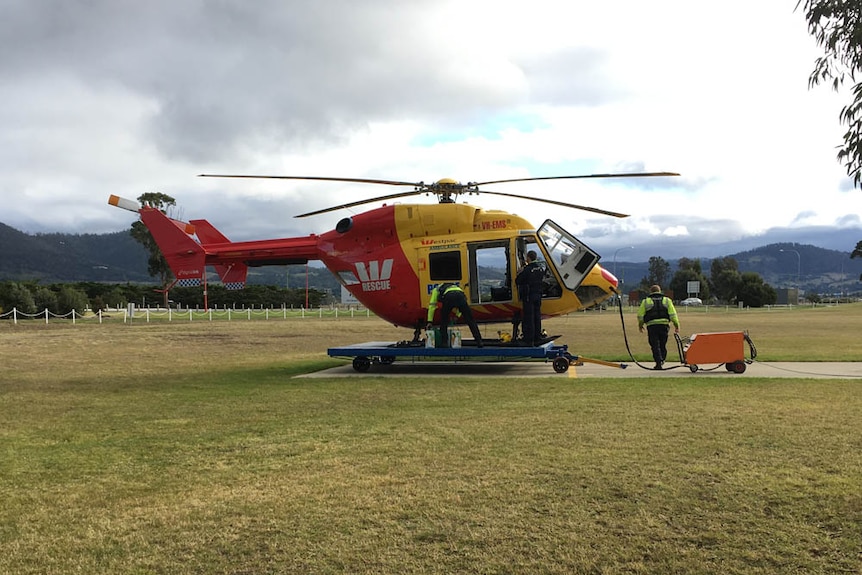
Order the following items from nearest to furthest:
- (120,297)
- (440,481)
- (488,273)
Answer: (440,481)
(488,273)
(120,297)

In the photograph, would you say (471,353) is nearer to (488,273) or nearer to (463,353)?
(463,353)

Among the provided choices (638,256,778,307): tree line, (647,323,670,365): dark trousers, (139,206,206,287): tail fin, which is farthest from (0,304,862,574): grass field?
(638,256,778,307): tree line

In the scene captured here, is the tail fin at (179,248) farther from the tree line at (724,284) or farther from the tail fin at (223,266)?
the tree line at (724,284)

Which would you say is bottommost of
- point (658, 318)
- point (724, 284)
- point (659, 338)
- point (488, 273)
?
point (659, 338)

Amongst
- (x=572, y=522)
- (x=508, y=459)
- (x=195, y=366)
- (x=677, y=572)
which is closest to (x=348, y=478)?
(x=508, y=459)

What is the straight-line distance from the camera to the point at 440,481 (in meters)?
5.01

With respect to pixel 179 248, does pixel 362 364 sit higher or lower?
lower

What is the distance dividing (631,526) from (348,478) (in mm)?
2377

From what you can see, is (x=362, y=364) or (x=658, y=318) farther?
(x=362, y=364)

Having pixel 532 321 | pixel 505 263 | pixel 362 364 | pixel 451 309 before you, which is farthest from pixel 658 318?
pixel 362 364

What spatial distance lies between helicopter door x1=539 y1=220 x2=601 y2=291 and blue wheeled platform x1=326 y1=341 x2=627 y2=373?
1520mm

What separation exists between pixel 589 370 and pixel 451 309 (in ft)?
10.8

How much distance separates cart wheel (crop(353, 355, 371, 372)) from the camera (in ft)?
45.1

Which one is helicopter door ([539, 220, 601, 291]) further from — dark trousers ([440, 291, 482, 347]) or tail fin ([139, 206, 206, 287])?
tail fin ([139, 206, 206, 287])
